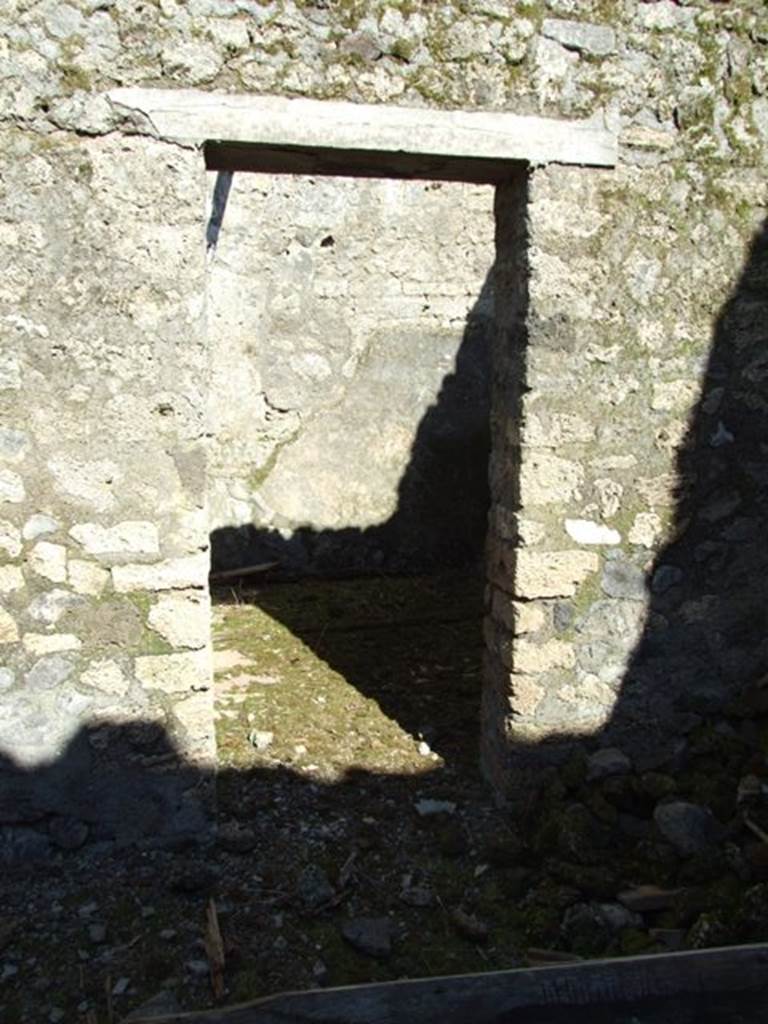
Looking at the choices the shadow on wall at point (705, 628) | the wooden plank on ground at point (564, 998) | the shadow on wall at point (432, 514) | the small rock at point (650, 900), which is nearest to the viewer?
the wooden plank on ground at point (564, 998)

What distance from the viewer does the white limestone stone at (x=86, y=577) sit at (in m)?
2.94

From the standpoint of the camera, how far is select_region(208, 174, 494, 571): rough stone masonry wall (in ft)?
21.0

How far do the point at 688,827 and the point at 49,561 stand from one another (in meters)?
2.32

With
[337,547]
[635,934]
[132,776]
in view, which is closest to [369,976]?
[635,934]

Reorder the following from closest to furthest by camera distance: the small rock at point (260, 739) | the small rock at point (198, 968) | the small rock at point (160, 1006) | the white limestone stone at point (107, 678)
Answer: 1. the small rock at point (160, 1006)
2. the small rock at point (198, 968)
3. the white limestone stone at point (107, 678)
4. the small rock at point (260, 739)

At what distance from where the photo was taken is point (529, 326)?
314cm

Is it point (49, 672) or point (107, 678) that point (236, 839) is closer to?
point (107, 678)

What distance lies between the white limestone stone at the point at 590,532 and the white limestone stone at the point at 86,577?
1640 millimetres

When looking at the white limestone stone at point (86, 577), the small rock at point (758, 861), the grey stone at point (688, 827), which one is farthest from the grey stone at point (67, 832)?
the small rock at point (758, 861)

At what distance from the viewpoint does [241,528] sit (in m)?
6.73

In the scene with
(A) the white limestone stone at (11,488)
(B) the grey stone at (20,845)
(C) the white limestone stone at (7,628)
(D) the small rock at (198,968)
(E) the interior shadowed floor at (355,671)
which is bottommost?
(D) the small rock at (198,968)

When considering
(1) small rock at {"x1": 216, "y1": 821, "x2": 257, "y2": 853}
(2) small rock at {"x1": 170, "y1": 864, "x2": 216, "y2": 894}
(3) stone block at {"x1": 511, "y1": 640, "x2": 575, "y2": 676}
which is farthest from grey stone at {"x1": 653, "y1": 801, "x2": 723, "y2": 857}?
(2) small rock at {"x1": 170, "y1": 864, "x2": 216, "y2": 894}

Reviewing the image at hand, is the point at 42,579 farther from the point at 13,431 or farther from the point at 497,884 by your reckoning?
the point at 497,884

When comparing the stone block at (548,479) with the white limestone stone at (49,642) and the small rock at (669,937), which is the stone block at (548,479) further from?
the white limestone stone at (49,642)
